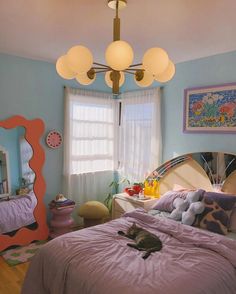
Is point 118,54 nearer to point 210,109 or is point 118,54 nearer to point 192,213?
point 192,213

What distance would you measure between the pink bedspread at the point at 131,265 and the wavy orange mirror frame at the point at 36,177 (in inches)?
53.0

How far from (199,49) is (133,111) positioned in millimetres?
1497

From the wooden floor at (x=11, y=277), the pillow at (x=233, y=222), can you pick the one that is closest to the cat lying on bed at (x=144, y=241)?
the pillow at (x=233, y=222)

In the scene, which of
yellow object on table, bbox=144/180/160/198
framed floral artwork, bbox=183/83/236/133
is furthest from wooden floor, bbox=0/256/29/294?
framed floral artwork, bbox=183/83/236/133

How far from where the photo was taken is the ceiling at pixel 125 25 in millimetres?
1979

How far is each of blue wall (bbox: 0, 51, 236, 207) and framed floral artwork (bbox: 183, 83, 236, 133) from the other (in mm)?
84

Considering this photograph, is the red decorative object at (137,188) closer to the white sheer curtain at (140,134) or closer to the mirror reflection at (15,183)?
the white sheer curtain at (140,134)

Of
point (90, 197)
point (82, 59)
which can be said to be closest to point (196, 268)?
point (82, 59)

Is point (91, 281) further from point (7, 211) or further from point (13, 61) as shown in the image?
point (13, 61)

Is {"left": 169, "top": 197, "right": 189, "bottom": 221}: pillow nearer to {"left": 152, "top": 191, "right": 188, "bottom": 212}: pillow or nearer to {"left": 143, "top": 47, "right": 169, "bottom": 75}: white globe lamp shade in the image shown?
{"left": 152, "top": 191, "right": 188, "bottom": 212}: pillow

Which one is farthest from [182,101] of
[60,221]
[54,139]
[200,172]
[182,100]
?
[60,221]

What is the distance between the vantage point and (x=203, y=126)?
340 cm

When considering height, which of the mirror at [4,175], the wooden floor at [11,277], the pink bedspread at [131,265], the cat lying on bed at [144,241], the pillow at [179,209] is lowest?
the wooden floor at [11,277]

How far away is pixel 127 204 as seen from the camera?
3.62 meters
